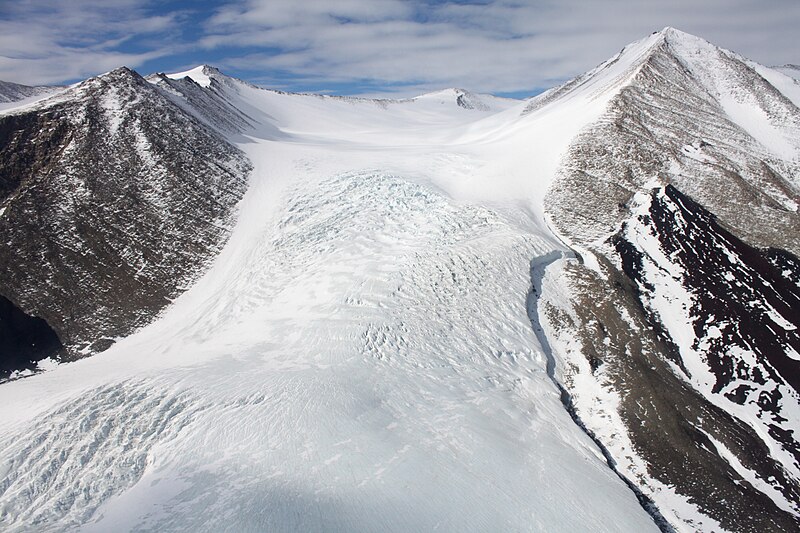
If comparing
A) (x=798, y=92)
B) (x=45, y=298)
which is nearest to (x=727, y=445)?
(x=45, y=298)

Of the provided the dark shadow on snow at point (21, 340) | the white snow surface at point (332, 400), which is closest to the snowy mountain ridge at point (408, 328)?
the white snow surface at point (332, 400)

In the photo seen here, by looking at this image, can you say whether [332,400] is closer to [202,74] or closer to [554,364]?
[554,364]

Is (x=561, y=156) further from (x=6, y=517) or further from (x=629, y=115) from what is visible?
(x=6, y=517)

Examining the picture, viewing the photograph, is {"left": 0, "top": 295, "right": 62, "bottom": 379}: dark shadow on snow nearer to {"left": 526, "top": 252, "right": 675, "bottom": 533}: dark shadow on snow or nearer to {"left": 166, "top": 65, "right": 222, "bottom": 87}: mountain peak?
{"left": 526, "top": 252, "right": 675, "bottom": 533}: dark shadow on snow

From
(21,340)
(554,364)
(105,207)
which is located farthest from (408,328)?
(105,207)

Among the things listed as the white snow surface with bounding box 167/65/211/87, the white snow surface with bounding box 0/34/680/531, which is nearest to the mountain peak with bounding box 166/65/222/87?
the white snow surface with bounding box 167/65/211/87
